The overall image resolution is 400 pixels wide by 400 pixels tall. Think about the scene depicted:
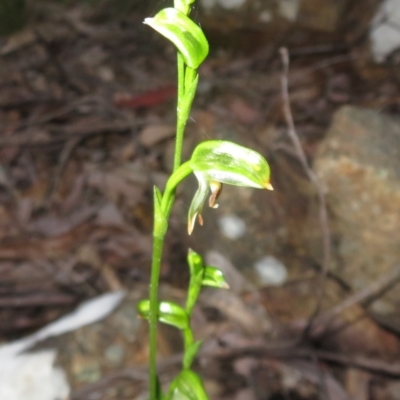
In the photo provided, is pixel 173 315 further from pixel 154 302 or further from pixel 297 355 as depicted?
pixel 297 355

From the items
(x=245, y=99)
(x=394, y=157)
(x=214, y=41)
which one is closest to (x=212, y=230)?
(x=394, y=157)

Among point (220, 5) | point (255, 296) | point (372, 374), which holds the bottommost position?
point (372, 374)

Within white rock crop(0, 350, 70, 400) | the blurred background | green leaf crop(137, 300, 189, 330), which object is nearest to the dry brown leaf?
the blurred background

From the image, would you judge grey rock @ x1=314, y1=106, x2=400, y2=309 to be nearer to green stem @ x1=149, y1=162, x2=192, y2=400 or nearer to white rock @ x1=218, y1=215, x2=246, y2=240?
white rock @ x1=218, y1=215, x2=246, y2=240

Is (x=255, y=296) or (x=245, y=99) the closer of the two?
(x=255, y=296)

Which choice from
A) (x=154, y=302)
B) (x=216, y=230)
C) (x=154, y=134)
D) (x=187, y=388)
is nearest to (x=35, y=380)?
(x=187, y=388)

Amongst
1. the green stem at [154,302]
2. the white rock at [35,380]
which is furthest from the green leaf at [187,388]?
the white rock at [35,380]

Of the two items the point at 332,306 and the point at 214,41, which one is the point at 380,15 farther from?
the point at 332,306
